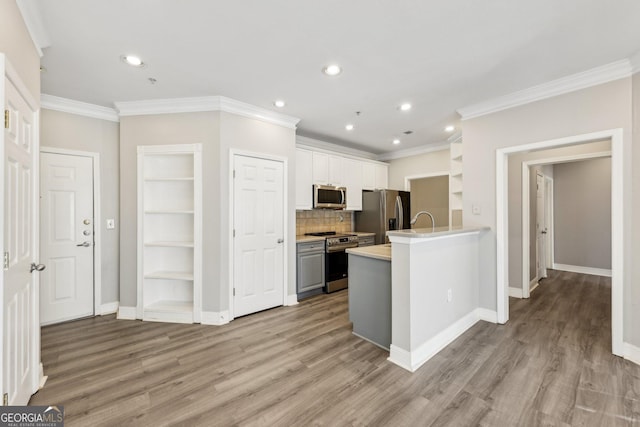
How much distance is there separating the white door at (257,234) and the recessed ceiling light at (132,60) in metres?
1.25

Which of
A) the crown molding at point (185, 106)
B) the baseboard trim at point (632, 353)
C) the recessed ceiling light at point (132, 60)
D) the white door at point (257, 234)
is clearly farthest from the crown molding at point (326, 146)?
the baseboard trim at point (632, 353)

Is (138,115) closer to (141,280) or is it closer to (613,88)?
(141,280)

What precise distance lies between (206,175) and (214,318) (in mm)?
1675

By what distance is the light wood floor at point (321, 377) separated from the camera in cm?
173

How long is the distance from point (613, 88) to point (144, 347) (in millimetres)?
4990

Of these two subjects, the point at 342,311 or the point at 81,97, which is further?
the point at 342,311

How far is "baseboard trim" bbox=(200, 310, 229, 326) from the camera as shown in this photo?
10.3ft

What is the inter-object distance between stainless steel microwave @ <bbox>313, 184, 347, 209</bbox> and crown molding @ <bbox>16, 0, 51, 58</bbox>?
326 cm

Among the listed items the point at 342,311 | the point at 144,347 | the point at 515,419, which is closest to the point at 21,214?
the point at 144,347

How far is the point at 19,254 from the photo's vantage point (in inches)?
65.1

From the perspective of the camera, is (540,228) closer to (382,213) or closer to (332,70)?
(382,213)

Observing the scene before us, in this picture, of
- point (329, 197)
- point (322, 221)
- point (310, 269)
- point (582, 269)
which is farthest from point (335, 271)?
point (582, 269)

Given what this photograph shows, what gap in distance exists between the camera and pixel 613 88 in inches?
96.3

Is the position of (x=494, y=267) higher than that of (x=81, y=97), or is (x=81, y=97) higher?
(x=81, y=97)
